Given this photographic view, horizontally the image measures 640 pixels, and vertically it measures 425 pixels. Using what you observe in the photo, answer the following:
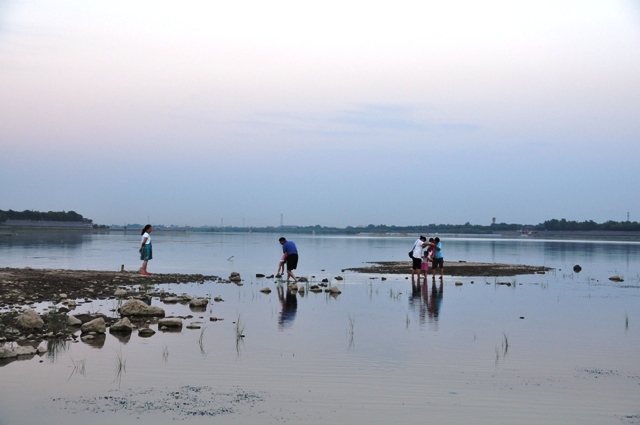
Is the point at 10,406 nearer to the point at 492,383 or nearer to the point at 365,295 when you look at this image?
the point at 492,383

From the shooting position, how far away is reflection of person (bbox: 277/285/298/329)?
20.3 metres

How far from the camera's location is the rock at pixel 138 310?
19766 mm

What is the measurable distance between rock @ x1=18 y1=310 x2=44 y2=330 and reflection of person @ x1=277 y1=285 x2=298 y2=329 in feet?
20.8

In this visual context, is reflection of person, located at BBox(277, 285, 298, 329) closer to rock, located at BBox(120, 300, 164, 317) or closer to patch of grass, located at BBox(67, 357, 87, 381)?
rock, located at BBox(120, 300, 164, 317)

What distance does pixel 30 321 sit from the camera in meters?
16.6

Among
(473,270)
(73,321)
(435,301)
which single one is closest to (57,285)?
(73,321)

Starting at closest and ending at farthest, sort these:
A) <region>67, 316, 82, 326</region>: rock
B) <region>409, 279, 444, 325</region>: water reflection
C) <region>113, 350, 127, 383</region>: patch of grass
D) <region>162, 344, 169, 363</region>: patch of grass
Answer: <region>113, 350, 127, 383</region>: patch of grass
<region>162, 344, 169, 363</region>: patch of grass
<region>67, 316, 82, 326</region>: rock
<region>409, 279, 444, 325</region>: water reflection

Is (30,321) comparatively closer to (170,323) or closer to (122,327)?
(122,327)

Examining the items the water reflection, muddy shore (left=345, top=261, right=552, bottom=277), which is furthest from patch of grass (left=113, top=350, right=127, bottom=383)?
muddy shore (left=345, top=261, right=552, bottom=277)

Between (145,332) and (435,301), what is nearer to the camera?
(145,332)

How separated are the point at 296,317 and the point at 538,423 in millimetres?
11557

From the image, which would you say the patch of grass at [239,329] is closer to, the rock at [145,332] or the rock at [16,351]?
the rock at [145,332]

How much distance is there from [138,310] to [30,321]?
3775 millimetres

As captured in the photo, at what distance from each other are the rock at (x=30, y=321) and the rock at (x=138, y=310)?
10.3 ft
